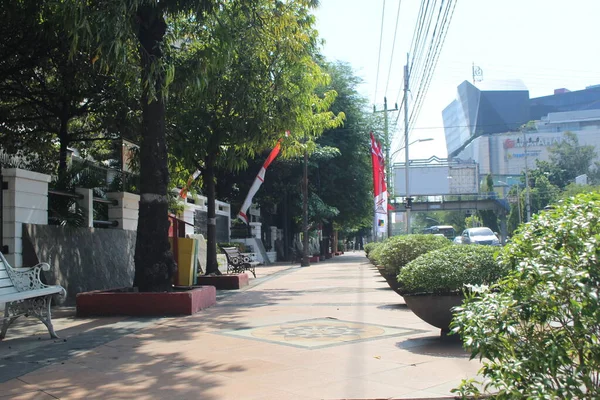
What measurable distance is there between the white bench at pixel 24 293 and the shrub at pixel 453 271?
452 centimetres

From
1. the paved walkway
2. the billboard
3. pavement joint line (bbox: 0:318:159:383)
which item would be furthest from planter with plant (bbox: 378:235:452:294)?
the billboard

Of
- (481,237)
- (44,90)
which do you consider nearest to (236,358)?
(44,90)

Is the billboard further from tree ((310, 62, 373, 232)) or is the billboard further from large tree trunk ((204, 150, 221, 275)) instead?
large tree trunk ((204, 150, 221, 275))

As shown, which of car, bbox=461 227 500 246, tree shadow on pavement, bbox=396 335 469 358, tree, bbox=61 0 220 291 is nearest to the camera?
tree shadow on pavement, bbox=396 335 469 358

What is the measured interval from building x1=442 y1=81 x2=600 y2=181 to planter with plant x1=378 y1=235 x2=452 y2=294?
427 feet

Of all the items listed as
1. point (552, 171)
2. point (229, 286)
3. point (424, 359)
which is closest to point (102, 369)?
point (424, 359)

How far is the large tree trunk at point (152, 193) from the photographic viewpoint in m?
10.5

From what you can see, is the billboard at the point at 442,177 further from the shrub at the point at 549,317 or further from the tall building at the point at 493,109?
Answer: the tall building at the point at 493,109

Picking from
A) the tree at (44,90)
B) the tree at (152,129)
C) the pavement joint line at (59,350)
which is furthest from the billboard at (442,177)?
the pavement joint line at (59,350)

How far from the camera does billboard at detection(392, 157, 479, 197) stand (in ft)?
204

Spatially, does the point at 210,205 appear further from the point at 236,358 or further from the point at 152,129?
the point at 236,358

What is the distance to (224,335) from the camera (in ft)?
26.9

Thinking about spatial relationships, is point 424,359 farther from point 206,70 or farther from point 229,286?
point 229,286

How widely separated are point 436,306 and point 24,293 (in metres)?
4.94
